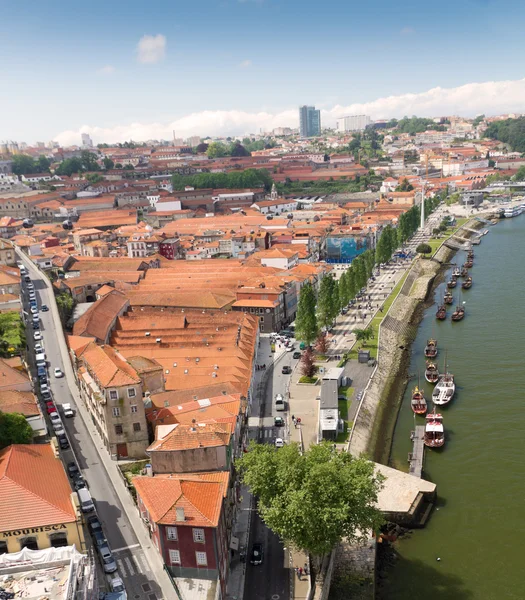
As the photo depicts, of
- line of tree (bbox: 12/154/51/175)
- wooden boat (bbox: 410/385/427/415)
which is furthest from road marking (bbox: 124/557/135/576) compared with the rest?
line of tree (bbox: 12/154/51/175)

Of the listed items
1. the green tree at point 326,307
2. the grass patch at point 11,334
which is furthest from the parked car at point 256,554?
the green tree at point 326,307

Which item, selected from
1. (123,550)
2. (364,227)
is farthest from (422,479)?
(364,227)

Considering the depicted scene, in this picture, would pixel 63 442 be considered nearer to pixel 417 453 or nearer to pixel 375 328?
pixel 417 453

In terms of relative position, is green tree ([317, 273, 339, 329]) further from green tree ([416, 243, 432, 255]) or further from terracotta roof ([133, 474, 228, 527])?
green tree ([416, 243, 432, 255])

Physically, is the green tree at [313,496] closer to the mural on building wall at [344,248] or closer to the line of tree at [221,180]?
the mural on building wall at [344,248]

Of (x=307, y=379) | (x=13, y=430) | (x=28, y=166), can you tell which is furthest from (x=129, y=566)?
(x=28, y=166)

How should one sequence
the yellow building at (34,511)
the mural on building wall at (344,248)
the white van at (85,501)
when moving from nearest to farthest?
the yellow building at (34,511) < the white van at (85,501) < the mural on building wall at (344,248)
